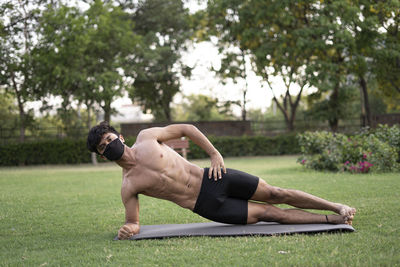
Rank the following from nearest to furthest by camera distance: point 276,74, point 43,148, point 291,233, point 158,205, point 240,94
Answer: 1. point 291,233
2. point 158,205
3. point 43,148
4. point 276,74
5. point 240,94

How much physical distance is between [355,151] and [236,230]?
943cm

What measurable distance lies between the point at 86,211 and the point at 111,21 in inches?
762

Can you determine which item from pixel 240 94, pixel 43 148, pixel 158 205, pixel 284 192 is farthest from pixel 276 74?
pixel 284 192

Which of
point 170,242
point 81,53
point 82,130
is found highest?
point 81,53

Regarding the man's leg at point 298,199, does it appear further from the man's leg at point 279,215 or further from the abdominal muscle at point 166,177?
the abdominal muscle at point 166,177

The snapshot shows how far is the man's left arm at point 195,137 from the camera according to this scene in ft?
16.2

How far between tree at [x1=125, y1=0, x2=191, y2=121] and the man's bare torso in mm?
25232

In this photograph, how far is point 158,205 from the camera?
27.3 ft

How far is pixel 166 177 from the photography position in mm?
4910

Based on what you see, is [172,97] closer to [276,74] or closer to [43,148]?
[276,74]

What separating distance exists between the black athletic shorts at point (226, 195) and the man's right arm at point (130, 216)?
2.21ft

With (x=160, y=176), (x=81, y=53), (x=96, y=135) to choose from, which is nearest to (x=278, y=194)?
(x=160, y=176)

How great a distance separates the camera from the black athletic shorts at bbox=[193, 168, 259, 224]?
493 cm

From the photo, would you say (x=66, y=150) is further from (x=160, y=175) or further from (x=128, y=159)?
(x=160, y=175)
